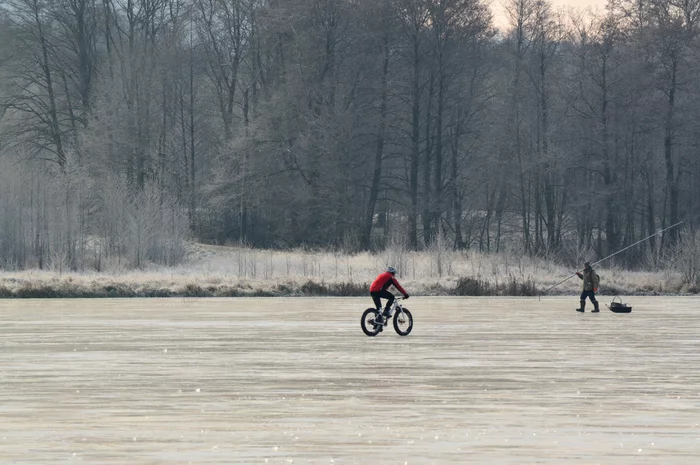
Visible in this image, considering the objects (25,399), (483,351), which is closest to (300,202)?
(483,351)

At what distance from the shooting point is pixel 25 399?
15367mm

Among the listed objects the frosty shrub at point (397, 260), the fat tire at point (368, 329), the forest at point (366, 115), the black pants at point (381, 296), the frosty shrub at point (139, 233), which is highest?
the forest at point (366, 115)

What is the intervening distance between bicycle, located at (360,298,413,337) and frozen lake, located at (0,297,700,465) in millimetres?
209

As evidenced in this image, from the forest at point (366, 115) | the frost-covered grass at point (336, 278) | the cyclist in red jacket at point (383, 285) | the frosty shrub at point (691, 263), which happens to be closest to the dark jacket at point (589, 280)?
the frost-covered grass at point (336, 278)

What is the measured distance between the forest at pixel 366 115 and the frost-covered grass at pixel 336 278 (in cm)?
733

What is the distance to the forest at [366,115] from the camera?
6009cm

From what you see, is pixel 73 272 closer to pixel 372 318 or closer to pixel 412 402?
pixel 372 318

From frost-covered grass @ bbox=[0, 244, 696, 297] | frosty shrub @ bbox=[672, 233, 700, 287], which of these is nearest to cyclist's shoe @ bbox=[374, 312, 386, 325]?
frost-covered grass @ bbox=[0, 244, 696, 297]

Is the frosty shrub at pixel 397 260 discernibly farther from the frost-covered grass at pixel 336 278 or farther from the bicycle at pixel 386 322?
the bicycle at pixel 386 322

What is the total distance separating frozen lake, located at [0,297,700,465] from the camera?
1174 cm

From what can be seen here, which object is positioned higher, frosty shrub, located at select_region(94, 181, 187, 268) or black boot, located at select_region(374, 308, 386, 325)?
frosty shrub, located at select_region(94, 181, 187, 268)

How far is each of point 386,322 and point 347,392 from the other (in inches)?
370

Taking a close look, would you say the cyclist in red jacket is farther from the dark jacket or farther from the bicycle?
the dark jacket

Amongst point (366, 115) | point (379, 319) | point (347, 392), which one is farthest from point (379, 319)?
point (366, 115)
